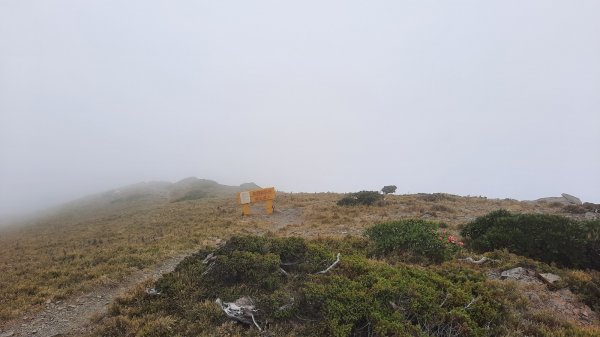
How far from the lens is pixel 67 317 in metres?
8.45

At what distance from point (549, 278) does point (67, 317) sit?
1172 centimetres

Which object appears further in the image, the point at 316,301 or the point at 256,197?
the point at 256,197

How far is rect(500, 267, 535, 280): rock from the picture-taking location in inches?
343

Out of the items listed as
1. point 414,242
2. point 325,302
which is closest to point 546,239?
point 414,242

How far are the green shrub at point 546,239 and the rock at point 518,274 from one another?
1.68m

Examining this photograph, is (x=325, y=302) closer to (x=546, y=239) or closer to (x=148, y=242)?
(x=546, y=239)

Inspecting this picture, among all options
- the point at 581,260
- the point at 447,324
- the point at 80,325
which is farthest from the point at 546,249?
the point at 80,325

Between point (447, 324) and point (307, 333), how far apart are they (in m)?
2.44

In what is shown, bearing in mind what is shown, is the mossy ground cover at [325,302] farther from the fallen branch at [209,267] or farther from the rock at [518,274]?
the rock at [518,274]

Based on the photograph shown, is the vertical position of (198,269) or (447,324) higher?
(198,269)

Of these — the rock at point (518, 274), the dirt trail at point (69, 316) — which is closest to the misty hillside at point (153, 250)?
the dirt trail at point (69, 316)

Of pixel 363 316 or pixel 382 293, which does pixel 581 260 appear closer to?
pixel 382 293

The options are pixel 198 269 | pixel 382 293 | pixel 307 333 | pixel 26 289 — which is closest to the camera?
pixel 307 333

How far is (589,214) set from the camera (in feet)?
57.0
